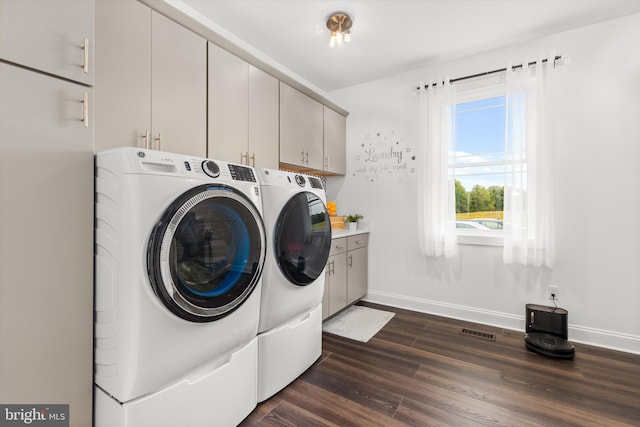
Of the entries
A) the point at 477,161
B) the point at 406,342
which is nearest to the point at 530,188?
the point at 477,161

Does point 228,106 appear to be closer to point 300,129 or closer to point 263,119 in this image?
point 263,119

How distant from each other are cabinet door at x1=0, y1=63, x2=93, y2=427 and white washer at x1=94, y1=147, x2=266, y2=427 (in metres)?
0.05

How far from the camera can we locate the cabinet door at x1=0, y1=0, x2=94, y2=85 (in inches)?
37.9

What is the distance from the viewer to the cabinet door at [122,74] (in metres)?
1.38

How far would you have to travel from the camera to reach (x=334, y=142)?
10.7 feet

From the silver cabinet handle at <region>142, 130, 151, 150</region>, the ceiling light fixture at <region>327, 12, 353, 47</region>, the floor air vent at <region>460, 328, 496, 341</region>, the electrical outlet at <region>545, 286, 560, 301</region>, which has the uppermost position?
the ceiling light fixture at <region>327, 12, 353, 47</region>

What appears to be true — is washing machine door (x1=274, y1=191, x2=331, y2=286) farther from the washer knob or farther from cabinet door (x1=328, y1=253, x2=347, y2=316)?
cabinet door (x1=328, y1=253, x2=347, y2=316)

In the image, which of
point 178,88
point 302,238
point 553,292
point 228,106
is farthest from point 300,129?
point 553,292

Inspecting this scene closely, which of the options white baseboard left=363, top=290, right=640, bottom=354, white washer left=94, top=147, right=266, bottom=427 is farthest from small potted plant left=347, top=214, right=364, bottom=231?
white washer left=94, top=147, right=266, bottom=427

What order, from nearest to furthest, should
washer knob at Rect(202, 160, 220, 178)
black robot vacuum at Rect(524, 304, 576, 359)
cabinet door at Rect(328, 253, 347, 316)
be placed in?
washer knob at Rect(202, 160, 220, 178) < black robot vacuum at Rect(524, 304, 576, 359) < cabinet door at Rect(328, 253, 347, 316)

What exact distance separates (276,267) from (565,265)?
241cm

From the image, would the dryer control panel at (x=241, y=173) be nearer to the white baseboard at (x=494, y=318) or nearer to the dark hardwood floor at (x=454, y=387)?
the dark hardwood floor at (x=454, y=387)

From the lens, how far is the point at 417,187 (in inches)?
120

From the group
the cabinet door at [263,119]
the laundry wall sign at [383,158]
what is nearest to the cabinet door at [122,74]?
the cabinet door at [263,119]
